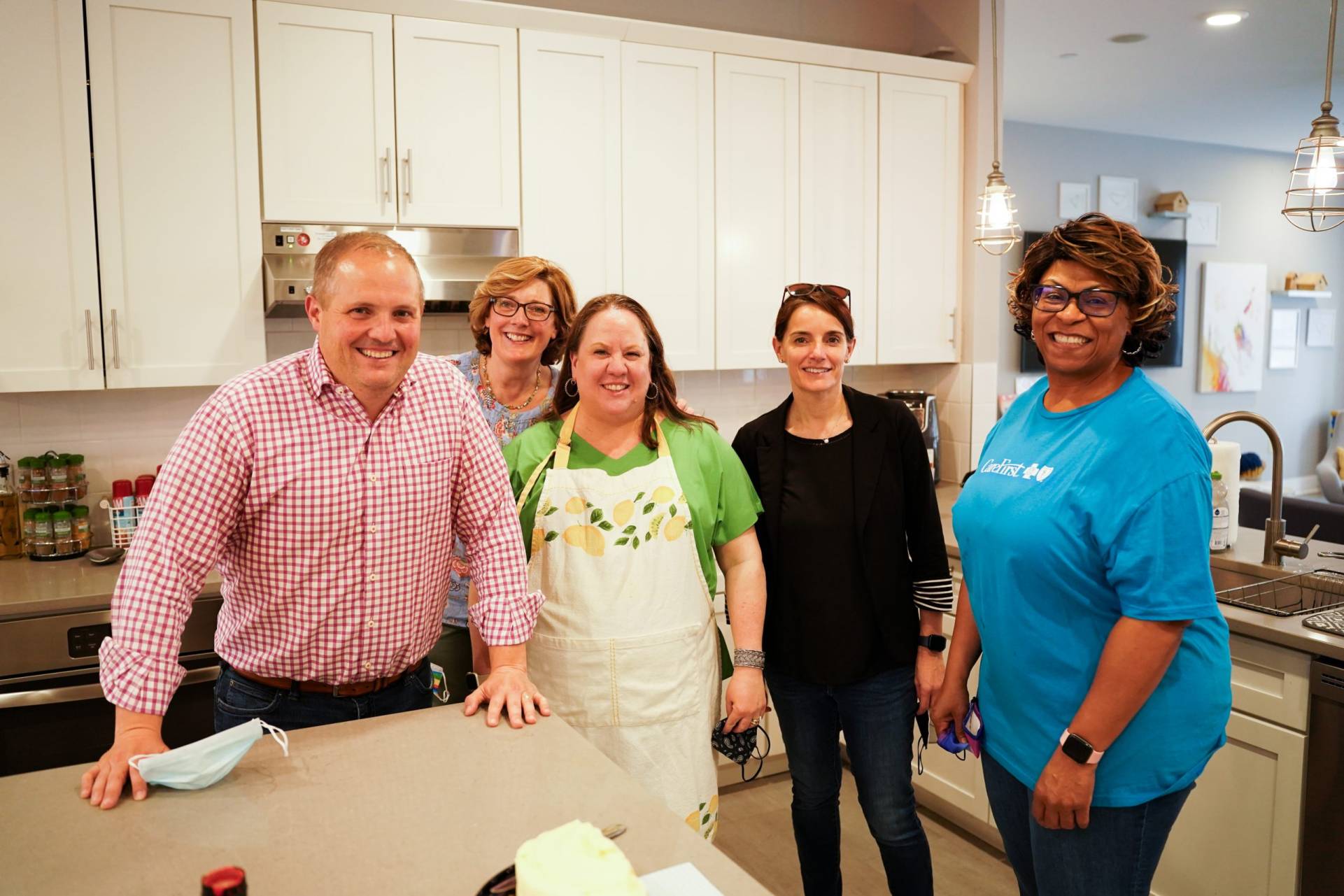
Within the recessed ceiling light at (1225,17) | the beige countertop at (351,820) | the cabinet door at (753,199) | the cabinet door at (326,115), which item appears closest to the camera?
the beige countertop at (351,820)

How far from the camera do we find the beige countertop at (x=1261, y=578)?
1975mm

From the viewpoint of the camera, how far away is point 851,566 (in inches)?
78.1

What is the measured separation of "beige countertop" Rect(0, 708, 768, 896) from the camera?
1.02m

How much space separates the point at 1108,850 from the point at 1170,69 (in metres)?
4.84

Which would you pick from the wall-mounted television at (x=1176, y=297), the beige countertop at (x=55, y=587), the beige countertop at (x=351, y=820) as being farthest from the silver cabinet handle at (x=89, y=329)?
the wall-mounted television at (x=1176, y=297)

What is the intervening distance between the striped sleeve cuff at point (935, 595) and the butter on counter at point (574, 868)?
125 cm

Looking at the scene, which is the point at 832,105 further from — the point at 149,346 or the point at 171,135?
the point at 149,346

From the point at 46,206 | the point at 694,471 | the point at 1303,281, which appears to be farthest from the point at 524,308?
the point at 1303,281

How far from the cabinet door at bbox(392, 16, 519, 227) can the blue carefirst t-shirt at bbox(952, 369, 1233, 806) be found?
75.0 inches

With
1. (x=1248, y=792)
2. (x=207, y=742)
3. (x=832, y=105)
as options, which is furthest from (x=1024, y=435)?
(x=832, y=105)

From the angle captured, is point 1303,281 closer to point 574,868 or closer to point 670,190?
point 670,190

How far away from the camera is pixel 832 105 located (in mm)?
3422

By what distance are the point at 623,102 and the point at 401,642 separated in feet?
6.91

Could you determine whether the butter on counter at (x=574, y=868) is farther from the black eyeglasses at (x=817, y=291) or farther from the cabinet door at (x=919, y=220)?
the cabinet door at (x=919, y=220)
